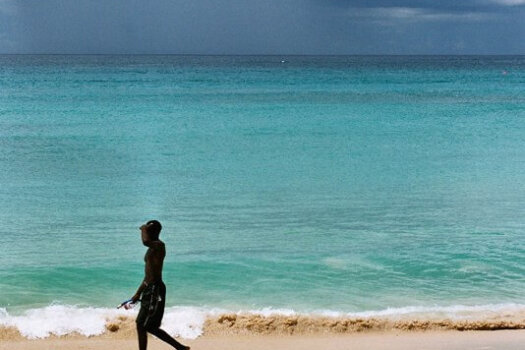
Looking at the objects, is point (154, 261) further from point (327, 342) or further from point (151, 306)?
point (327, 342)

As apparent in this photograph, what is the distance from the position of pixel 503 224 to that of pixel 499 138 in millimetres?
14808

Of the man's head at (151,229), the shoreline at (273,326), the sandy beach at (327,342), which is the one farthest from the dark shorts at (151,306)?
the shoreline at (273,326)

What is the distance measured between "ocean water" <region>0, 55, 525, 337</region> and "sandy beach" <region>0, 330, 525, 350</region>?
0.32m

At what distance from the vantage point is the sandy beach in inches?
262

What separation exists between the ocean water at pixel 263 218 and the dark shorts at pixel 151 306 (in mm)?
1383

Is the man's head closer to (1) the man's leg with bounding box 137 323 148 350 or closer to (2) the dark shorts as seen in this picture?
(2) the dark shorts

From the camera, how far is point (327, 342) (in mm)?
6918

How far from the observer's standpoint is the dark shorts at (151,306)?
5.71m

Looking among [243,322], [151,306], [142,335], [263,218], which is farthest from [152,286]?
[263,218]

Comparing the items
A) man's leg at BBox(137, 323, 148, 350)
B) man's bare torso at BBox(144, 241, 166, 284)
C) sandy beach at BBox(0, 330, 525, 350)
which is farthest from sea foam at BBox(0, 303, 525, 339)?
man's bare torso at BBox(144, 241, 166, 284)

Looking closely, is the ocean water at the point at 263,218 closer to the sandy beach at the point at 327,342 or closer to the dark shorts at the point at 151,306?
the sandy beach at the point at 327,342

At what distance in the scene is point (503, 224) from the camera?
40.5ft

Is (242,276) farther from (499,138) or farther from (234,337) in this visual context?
(499,138)

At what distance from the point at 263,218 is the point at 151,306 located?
7.18m
